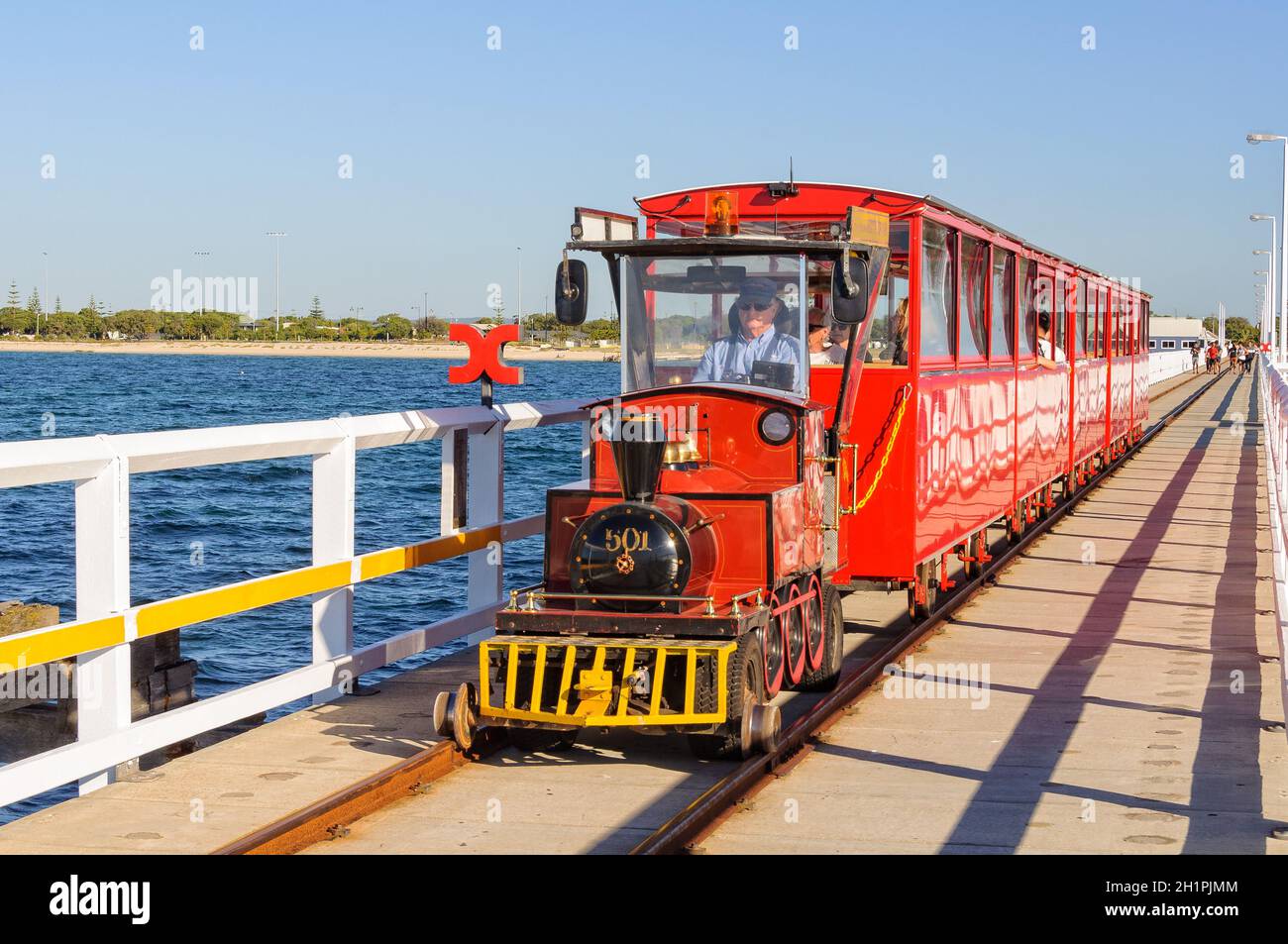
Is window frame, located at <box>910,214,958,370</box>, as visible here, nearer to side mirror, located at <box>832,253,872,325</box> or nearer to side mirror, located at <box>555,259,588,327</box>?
side mirror, located at <box>832,253,872,325</box>

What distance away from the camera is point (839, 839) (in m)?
6.93

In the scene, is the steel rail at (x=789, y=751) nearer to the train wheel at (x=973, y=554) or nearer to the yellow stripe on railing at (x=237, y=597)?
the train wheel at (x=973, y=554)

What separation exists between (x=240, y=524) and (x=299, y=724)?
94.3 ft

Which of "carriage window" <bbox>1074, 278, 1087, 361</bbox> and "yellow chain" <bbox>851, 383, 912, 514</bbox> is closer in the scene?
"yellow chain" <bbox>851, 383, 912, 514</bbox>

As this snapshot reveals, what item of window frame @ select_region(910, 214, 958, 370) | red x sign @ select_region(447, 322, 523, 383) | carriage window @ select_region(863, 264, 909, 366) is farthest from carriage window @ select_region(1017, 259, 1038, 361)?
red x sign @ select_region(447, 322, 523, 383)

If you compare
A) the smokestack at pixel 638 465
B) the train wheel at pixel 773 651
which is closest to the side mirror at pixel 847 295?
the smokestack at pixel 638 465

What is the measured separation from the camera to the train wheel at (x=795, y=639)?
921cm

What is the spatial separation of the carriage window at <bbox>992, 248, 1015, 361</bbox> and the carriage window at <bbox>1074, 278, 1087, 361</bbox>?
20.5 ft

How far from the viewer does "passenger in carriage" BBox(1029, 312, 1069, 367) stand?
17.9m

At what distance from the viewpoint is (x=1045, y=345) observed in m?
18.3

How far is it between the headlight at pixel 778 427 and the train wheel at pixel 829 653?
130 centimetres

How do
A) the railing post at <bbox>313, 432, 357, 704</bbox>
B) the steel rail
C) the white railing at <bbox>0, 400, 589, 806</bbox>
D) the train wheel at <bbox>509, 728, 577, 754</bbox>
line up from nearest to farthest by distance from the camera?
the steel rail
the white railing at <bbox>0, 400, 589, 806</bbox>
the train wheel at <bbox>509, 728, 577, 754</bbox>
the railing post at <bbox>313, 432, 357, 704</bbox>

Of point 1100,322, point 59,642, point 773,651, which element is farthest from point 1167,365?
point 59,642
